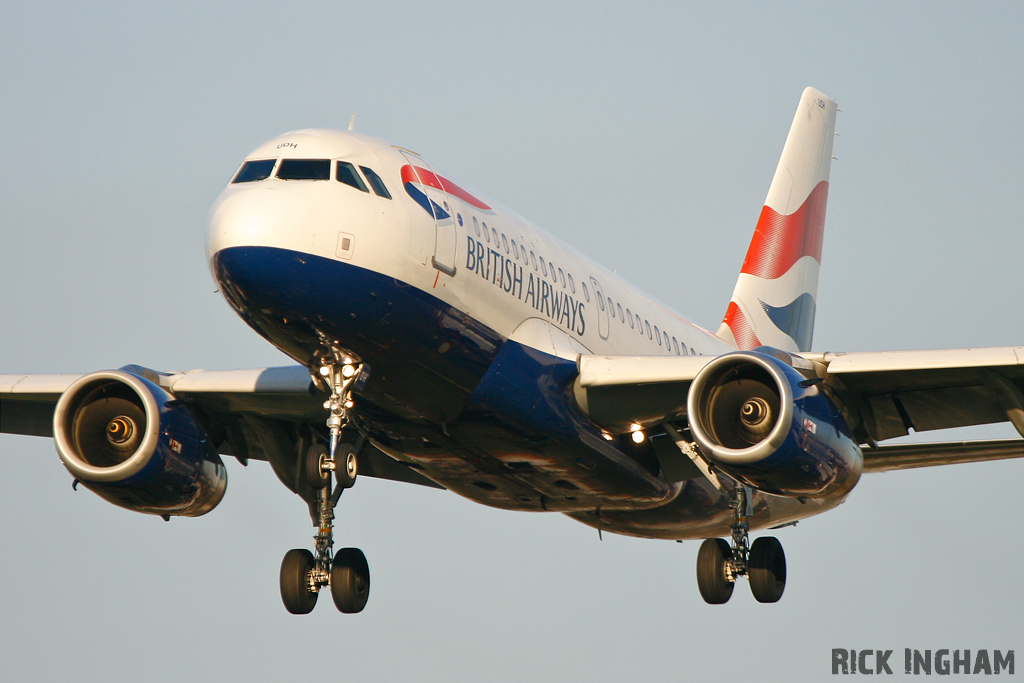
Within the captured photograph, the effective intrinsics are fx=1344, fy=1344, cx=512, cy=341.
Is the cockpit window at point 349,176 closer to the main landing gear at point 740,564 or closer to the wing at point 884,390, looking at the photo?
the wing at point 884,390

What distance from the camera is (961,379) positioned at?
19.2 metres

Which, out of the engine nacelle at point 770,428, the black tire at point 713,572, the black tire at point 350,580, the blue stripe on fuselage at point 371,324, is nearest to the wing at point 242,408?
the black tire at point 350,580

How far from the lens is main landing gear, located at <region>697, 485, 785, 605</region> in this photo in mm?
21594

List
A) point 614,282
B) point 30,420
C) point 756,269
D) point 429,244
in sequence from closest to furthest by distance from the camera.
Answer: point 429,244
point 614,282
point 30,420
point 756,269

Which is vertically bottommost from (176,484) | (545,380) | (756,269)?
(176,484)

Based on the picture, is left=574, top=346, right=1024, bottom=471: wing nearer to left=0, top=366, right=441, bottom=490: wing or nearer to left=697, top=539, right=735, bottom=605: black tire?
left=697, top=539, right=735, bottom=605: black tire

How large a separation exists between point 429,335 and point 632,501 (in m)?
6.35

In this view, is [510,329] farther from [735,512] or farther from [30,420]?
[30,420]

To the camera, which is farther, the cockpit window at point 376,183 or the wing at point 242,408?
the wing at point 242,408

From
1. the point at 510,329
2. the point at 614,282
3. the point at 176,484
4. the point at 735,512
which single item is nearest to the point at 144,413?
the point at 176,484

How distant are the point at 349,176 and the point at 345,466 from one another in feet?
12.1

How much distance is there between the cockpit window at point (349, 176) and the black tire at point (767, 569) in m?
9.34

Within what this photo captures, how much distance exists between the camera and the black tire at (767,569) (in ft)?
70.7

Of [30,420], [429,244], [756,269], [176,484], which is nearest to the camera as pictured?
[429,244]
